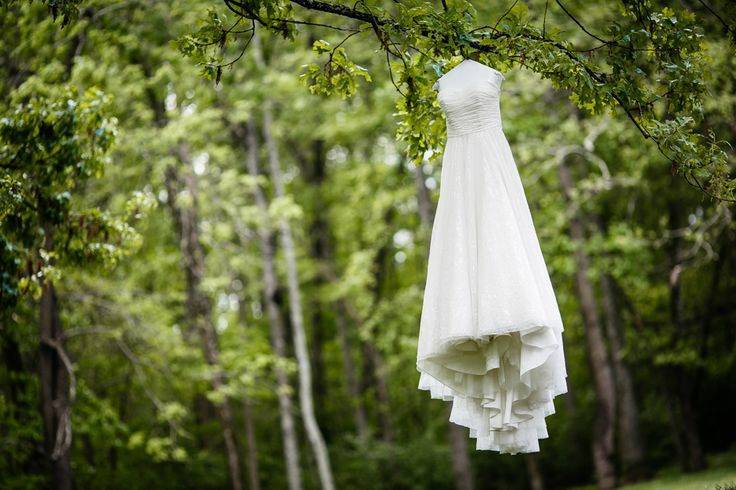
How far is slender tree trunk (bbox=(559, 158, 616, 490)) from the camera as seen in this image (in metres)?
10.6

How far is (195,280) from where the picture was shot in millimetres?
11727

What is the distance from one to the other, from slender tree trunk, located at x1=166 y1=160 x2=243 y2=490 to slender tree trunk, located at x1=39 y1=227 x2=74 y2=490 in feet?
9.30

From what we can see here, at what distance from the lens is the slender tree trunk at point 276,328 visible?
39.5 feet

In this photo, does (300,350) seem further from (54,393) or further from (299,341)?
(54,393)

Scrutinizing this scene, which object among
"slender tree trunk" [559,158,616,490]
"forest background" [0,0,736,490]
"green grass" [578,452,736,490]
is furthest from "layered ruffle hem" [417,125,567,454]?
"slender tree trunk" [559,158,616,490]

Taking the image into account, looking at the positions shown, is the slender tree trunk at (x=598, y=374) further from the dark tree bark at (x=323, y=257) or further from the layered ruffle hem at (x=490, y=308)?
the dark tree bark at (x=323, y=257)

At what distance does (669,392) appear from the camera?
1298 cm

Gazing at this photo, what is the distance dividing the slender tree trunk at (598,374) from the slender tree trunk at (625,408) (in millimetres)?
1480

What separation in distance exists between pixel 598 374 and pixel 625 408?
2.92 metres

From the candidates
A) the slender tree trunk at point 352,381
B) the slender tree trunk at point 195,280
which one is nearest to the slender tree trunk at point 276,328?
the slender tree trunk at point 195,280

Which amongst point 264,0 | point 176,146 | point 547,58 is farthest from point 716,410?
point 264,0

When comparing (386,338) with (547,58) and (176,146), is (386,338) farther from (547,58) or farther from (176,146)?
(547,58)

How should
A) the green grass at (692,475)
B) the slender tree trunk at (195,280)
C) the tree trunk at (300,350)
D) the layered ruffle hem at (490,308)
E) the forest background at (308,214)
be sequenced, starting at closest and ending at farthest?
the layered ruffle hem at (490,308) < the forest background at (308,214) < the green grass at (692,475) < the slender tree trunk at (195,280) < the tree trunk at (300,350)

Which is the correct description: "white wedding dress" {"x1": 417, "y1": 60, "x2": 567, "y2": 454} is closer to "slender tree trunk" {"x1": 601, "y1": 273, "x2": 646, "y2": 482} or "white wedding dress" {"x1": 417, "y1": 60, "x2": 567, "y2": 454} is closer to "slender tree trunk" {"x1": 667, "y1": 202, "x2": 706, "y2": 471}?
"slender tree trunk" {"x1": 667, "y1": 202, "x2": 706, "y2": 471}
